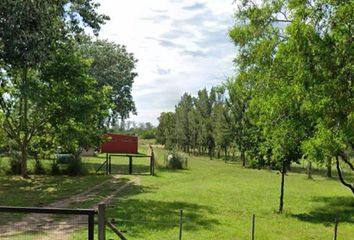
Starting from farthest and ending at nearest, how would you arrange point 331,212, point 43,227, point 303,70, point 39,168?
point 39,168
point 331,212
point 43,227
point 303,70

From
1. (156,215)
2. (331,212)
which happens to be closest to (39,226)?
(156,215)

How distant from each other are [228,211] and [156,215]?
12.5 ft

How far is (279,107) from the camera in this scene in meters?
14.8

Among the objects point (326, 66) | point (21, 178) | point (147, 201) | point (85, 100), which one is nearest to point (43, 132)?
point (21, 178)

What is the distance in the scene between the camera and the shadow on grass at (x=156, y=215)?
50.0 ft

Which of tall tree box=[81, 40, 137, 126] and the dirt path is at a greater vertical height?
tall tree box=[81, 40, 137, 126]

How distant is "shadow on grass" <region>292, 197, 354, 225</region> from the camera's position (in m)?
19.3

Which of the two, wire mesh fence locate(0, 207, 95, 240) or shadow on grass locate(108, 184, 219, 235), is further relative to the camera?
shadow on grass locate(108, 184, 219, 235)

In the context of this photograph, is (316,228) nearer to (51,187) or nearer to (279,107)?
(279,107)

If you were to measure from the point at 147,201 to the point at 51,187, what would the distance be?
8246 mm

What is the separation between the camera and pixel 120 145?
7531 cm

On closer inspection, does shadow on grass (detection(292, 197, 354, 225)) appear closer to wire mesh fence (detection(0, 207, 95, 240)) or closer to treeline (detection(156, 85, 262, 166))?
wire mesh fence (detection(0, 207, 95, 240))

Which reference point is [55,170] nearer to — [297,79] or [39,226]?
[39,226]

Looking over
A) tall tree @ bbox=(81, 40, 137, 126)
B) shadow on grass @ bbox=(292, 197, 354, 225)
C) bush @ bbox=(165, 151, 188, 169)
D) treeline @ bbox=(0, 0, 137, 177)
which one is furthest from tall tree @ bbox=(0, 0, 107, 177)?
tall tree @ bbox=(81, 40, 137, 126)
